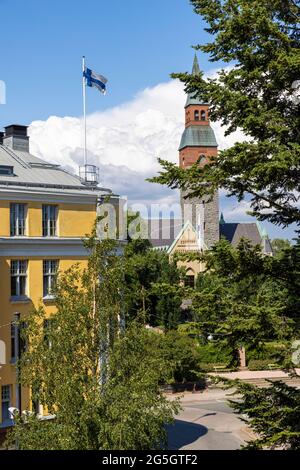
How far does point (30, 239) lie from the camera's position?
30.3m

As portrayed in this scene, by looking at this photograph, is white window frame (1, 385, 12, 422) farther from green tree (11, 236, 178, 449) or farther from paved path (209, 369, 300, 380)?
paved path (209, 369, 300, 380)

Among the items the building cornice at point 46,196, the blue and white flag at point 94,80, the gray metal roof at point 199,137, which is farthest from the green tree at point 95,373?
the gray metal roof at point 199,137

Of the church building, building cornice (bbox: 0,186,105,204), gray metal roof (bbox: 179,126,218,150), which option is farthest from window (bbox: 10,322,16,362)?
gray metal roof (bbox: 179,126,218,150)

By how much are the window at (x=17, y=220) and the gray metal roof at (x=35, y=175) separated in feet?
3.33

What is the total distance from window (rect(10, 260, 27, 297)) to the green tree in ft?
45.5

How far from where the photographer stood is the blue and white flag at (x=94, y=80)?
3959cm

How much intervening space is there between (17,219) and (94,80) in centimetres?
1345

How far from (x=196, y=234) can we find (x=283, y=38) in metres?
74.9

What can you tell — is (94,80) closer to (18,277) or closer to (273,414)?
(18,277)

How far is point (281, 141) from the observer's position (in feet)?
46.7

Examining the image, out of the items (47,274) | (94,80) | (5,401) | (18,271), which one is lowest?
(5,401)

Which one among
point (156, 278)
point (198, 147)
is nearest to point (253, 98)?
point (156, 278)
